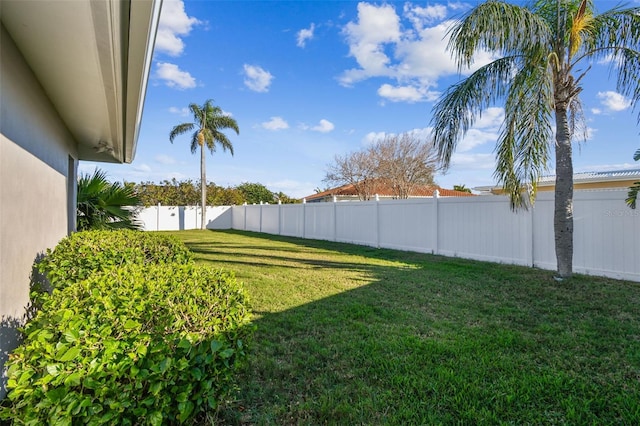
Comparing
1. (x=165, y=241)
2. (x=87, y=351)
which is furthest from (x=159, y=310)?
(x=165, y=241)

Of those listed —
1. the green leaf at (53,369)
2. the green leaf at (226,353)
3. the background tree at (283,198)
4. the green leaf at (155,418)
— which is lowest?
the green leaf at (155,418)

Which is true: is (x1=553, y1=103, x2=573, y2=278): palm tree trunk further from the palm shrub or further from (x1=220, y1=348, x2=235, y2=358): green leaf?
(x1=220, y1=348, x2=235, y2=358): green leaf

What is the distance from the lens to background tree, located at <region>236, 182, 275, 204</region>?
3866 centimetres

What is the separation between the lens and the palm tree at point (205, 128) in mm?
24984

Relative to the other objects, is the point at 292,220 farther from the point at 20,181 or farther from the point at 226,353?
the point at 226,353

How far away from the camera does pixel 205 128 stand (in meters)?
25.3

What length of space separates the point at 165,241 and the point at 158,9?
3.12 m

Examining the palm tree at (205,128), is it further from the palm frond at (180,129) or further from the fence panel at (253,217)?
the fence panel at (253,217)

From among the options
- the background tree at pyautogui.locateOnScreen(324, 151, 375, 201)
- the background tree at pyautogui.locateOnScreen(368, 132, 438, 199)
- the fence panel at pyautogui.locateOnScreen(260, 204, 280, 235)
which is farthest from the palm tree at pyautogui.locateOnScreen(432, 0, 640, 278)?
the background tree at pyautogui.locateOnScreen(324, 151, 375, 201)

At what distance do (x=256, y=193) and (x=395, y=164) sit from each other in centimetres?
2075

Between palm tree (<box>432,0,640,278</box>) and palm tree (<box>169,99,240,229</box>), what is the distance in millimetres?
21774

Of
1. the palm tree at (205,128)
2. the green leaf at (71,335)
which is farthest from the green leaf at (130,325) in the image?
the palm tree at (205,128)

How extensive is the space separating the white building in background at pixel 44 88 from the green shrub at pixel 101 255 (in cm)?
23

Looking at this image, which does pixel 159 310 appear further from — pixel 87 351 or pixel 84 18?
pixel 84 18
